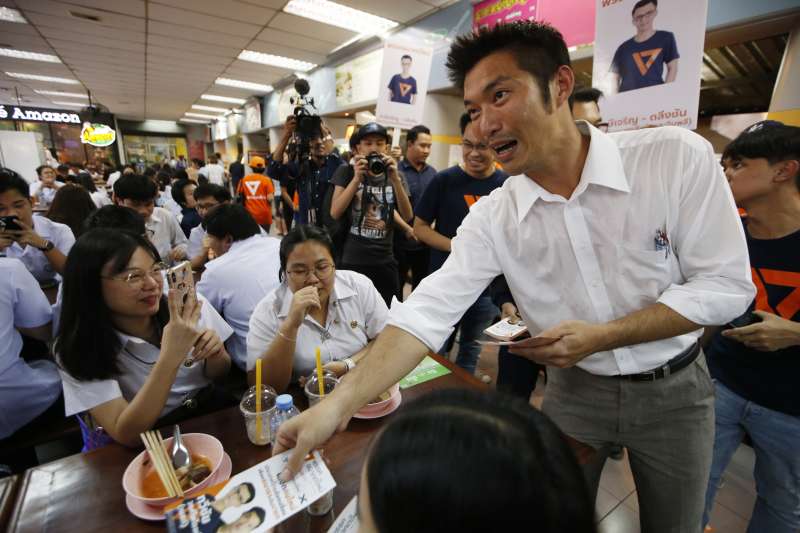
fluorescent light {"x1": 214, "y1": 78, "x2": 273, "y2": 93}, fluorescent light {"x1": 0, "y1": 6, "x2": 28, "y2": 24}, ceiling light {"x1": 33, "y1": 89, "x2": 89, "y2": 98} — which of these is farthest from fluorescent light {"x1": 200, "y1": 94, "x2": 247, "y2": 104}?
fluorescent light {"x1": 0, "y1": 6, "x2": 28, "y2": 24}

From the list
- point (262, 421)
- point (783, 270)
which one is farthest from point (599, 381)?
point (262, 421)

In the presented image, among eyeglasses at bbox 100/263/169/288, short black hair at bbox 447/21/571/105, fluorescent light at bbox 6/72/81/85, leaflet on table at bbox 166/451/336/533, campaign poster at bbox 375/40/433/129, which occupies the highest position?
fluorescent light at bbox 6/72/81/85

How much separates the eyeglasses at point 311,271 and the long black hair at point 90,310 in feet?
1.79

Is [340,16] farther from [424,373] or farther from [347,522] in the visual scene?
[347,522]

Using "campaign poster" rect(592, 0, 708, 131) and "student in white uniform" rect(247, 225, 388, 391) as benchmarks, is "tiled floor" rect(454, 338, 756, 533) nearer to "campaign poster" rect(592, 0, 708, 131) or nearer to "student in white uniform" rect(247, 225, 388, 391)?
"student in white uniform" rect(247, 225, 388, 391)

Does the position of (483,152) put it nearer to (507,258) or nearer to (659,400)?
(507,258)

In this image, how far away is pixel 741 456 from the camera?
6.68 ft

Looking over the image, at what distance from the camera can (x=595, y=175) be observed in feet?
3.17

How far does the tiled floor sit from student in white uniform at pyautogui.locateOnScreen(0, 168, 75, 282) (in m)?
3.51

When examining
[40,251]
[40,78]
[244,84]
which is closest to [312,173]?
[40,251]

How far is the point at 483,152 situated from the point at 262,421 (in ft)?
5.96

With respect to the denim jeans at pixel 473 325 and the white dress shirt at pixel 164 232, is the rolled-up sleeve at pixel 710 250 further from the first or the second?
the white dress shirt at pixel 164 232

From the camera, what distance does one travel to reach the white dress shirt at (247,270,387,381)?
56.9 inches

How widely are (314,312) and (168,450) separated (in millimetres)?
687
